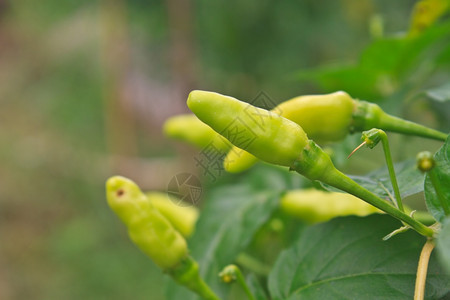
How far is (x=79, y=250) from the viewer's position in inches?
120

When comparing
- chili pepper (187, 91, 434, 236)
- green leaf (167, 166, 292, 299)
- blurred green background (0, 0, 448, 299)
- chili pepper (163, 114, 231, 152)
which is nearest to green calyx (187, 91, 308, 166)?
chili pepper (187, 91, 434, 236)

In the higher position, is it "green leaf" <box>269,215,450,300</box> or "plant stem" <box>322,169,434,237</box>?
"plant stem" <box>322,169,434,237</box>

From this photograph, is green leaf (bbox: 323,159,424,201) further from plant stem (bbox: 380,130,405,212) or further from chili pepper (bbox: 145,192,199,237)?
chili pepper (bbox: 145,192,199,237)

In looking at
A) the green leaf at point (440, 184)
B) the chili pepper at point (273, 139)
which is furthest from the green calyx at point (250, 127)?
the green leaf at point (440, 184)

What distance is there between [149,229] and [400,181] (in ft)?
0.78

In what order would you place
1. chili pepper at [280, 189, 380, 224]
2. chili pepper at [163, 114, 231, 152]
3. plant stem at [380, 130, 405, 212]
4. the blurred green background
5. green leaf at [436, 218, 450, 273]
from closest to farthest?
green leaf at [436, 218, 450, 273] → plant stem at [380, 130, 405, 212] → chili pepper at [280, 189, 380, 224] → chili pepper at [163, 114, 231, 152] → the blurred green background

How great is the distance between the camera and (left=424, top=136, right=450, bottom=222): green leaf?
1.22 feet

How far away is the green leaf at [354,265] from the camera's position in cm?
38

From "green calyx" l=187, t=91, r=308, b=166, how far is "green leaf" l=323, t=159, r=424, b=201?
5 centimetres

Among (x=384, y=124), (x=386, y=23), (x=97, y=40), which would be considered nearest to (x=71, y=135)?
(x=97, y=40)

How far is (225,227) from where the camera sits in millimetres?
644

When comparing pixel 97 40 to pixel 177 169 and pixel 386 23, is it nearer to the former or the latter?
pixel 177 169

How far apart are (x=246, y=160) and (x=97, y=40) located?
3.57m

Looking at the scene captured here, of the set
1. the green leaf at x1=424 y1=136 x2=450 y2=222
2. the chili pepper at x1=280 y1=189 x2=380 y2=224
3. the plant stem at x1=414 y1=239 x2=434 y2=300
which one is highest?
the green leaf at x1=424 y1=136 x2=450 y2=222
